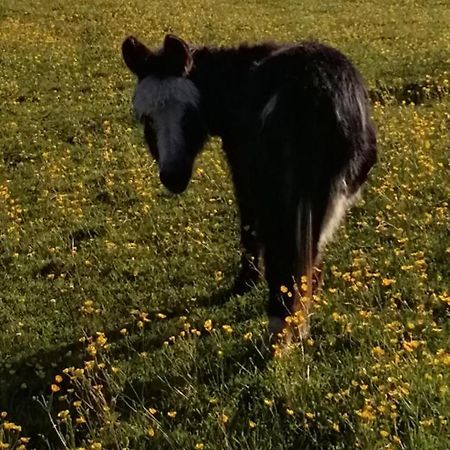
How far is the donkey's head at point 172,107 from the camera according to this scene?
20.6ft

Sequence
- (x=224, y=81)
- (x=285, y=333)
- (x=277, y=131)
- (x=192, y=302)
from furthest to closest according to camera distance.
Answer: (x=192, y=302) → (x=224, y=81) → (x=285, y=333) → (x=277, y=131)

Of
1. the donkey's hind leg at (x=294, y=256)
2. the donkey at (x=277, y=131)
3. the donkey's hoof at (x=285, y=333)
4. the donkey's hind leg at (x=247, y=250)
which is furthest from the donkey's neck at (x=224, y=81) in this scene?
the donkey's hoof at (x=285, y=333)

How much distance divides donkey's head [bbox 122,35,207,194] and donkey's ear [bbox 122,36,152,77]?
21mm

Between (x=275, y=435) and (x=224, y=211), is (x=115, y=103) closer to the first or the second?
(x=224, y=211)

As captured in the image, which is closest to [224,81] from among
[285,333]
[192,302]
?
[192,302]

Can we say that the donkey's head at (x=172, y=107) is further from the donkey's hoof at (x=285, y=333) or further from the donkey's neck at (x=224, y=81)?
the donkey's hoof at (x=285, y=333)

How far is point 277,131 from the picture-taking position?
16.7ft

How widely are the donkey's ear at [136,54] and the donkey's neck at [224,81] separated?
0.49 metres

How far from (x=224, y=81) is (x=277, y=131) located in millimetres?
1640

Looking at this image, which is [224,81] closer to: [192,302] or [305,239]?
[305,239]

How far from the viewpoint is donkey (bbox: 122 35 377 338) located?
5.08 metres

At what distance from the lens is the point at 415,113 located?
12.4 metres

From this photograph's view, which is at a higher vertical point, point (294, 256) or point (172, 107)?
point (172, 107)

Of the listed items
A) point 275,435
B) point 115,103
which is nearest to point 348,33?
point 115,103
